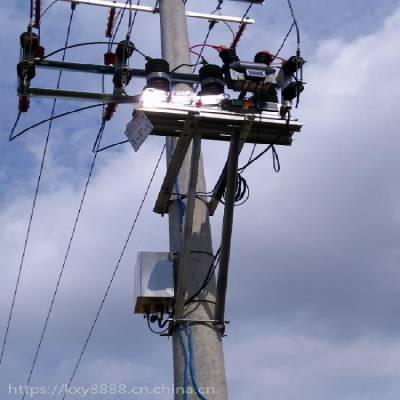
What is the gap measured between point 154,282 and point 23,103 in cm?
215

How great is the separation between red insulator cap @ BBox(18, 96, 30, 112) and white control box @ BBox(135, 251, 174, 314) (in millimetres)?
1798

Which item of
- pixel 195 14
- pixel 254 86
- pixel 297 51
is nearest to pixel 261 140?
pixel 254 86

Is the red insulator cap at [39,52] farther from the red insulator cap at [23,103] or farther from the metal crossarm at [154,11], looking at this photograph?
the metal crossarm at [154,11]

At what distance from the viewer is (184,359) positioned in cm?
547

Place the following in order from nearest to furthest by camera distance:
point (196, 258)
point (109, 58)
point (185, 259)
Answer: point (185, 259), point (196, 258), point (109, 58)

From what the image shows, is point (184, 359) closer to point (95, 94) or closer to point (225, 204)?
point (225, 204)

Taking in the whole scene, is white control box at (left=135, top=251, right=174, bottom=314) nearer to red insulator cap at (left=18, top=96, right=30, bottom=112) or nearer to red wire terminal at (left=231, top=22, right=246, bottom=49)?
red insulator cap at (left=18, top=96, right=30, bottom=112)

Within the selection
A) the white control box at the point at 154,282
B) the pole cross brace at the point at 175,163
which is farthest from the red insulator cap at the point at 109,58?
the white control box at the point at 154,282

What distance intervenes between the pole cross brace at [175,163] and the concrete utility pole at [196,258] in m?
0.12

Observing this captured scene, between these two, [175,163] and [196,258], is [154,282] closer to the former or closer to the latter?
[196,258]

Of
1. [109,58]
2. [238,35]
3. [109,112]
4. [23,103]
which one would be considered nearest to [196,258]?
[23,103]

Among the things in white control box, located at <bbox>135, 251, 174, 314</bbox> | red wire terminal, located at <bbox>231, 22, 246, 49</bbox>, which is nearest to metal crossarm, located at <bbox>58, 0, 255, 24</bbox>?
red wire terminal, located at <bbox>231, 22, 246, 49</bbox>

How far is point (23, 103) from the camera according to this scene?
6.64 m

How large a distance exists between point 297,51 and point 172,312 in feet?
8.37
